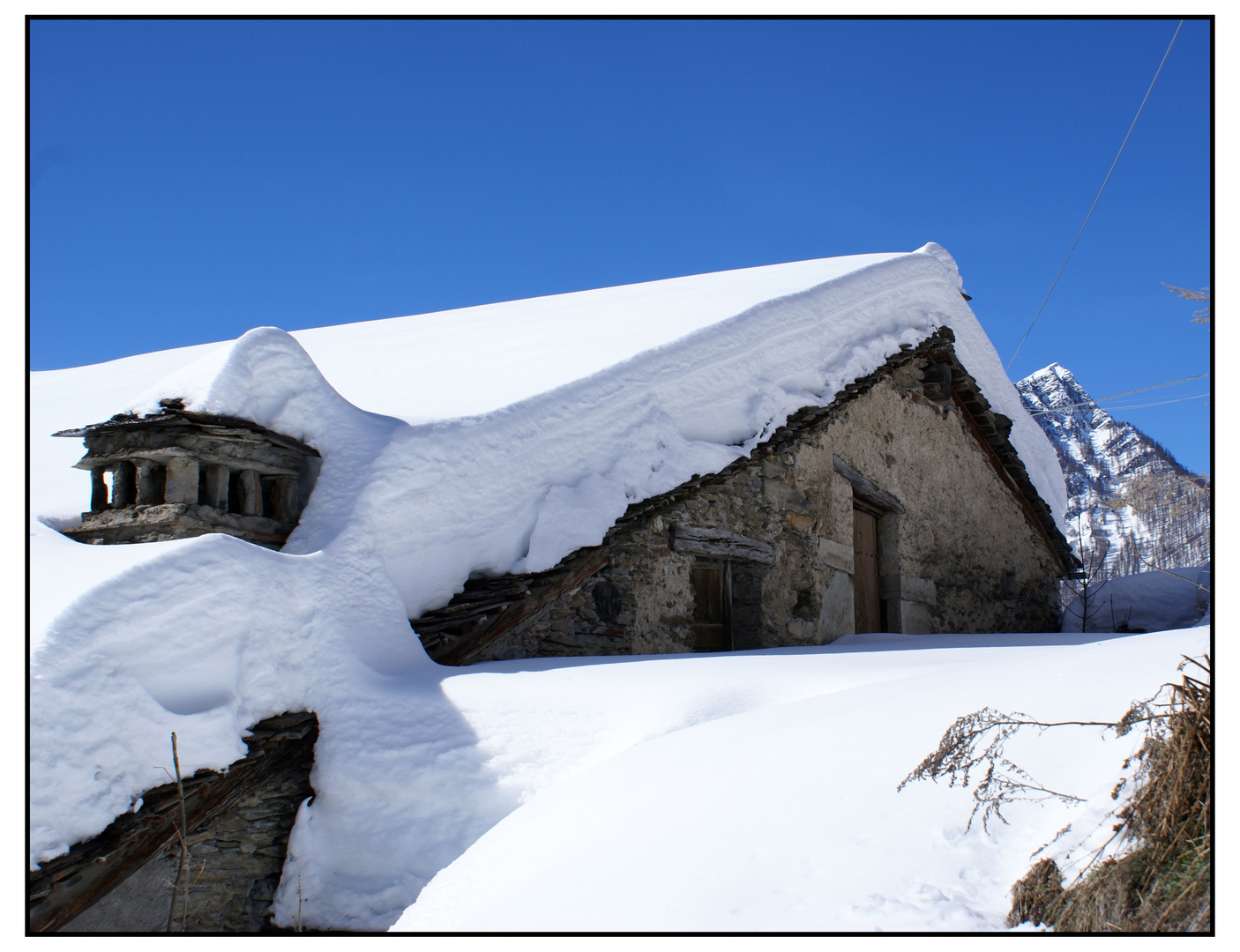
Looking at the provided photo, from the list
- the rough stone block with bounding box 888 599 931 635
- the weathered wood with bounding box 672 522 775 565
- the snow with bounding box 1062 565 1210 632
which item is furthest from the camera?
the snow with bounding box 1062 565 1210 632

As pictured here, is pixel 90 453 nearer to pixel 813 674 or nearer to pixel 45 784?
pixel 45 784

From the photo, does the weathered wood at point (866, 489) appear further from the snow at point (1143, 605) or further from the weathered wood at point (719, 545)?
the snow at point (1143, 605)

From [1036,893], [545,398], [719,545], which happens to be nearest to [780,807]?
[1036,893]

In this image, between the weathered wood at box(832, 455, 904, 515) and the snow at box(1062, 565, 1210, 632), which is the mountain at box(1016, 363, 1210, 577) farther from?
the weathered wood at box(832, 455, 904, 515)

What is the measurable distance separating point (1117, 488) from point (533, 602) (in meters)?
55.4

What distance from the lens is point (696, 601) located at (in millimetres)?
5828

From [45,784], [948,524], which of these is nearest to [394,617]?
[45,784]

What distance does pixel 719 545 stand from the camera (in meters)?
5.72

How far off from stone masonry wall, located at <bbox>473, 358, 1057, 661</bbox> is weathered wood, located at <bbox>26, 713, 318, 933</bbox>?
143 centimetres

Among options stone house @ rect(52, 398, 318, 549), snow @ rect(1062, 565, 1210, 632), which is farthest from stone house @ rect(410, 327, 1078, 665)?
stone house @ rect(52, 398, 318, 549)

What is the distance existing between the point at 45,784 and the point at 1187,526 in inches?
810

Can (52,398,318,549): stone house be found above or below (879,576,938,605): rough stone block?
above

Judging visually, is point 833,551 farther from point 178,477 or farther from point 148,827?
point 148,827

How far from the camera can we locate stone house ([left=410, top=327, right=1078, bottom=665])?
4852mm
